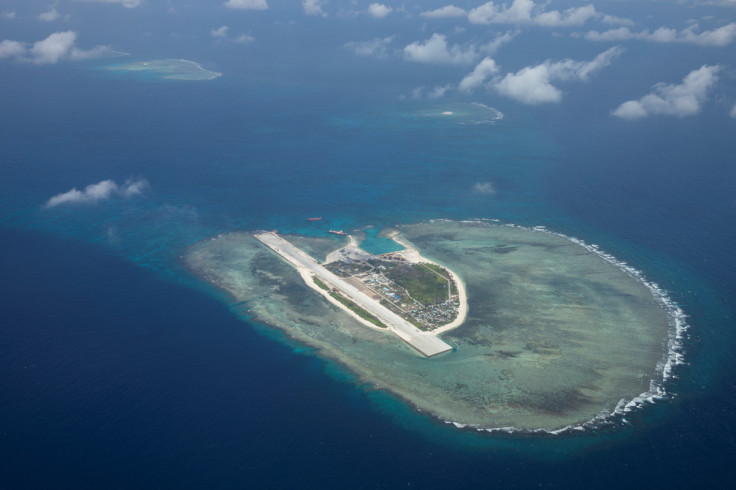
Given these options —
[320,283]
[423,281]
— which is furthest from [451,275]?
[320,283]

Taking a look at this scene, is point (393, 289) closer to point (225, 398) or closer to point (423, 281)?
point (423, 281)

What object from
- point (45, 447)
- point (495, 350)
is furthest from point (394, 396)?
point (45, 447)

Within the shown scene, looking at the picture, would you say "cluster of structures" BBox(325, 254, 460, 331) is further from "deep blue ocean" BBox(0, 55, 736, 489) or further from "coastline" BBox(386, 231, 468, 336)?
"deep blue ocean" BBox(0, 55, 736, 489)

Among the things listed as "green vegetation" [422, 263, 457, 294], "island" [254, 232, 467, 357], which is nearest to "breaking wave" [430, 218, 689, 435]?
"island" [254, 232, 467, 357]

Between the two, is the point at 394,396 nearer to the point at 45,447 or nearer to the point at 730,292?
the point at 45,447

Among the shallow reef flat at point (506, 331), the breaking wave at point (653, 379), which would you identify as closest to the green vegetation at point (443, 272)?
the shallow reef flat at point (506, 331)
